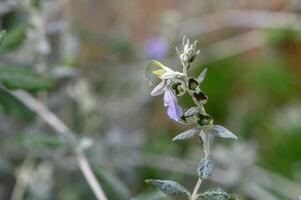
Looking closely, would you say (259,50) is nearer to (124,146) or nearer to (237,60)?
(237,60)

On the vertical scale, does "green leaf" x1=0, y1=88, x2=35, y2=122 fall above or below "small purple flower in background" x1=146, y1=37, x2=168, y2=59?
below

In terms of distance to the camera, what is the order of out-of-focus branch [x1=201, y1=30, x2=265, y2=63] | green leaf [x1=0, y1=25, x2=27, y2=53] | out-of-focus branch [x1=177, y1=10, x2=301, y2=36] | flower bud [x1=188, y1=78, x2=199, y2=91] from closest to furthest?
flower bud [x1=188, y1=78, x2=199, y2=91] < green leaf [x1=0, y1=25, x2=27, y2=53] < out-of-focus branch [x1=177, y1=10, x2=301, y2=36] < out-of-focus branch [x1=201, y1=30, x2=265, y2=63]

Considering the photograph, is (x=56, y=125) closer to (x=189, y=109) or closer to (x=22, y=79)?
(x=22, y=79)

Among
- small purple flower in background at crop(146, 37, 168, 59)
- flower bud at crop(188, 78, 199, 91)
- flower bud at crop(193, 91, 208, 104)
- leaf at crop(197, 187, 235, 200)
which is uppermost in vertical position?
→ small purple flower in background at crop(146, 37, 168, 59)

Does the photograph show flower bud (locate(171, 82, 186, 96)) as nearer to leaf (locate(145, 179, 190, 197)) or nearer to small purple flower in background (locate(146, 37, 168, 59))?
leaf (locate(145, 179, 190, 197))

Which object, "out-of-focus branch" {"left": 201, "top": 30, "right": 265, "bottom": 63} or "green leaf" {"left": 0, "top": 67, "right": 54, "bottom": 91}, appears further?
"out-of-focus branch" {"left": 201, "top": 30, "right": 265, "bottom": 63}

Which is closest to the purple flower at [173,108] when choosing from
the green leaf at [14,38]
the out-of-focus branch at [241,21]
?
the green leaf at [14,38]

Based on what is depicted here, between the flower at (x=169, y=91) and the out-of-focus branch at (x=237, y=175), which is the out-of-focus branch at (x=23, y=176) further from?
the flower at (x=169, y=91)

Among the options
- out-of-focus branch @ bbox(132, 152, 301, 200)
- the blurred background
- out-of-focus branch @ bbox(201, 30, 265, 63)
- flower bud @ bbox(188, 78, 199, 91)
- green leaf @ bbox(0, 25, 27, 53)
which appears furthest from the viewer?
out-of-focus branch @ bbox(201, 30, 265, 63)

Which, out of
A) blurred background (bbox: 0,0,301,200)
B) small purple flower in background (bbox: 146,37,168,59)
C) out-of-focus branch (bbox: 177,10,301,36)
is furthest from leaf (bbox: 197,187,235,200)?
out-of-focus branch (bbox: 177,10,301,36)
